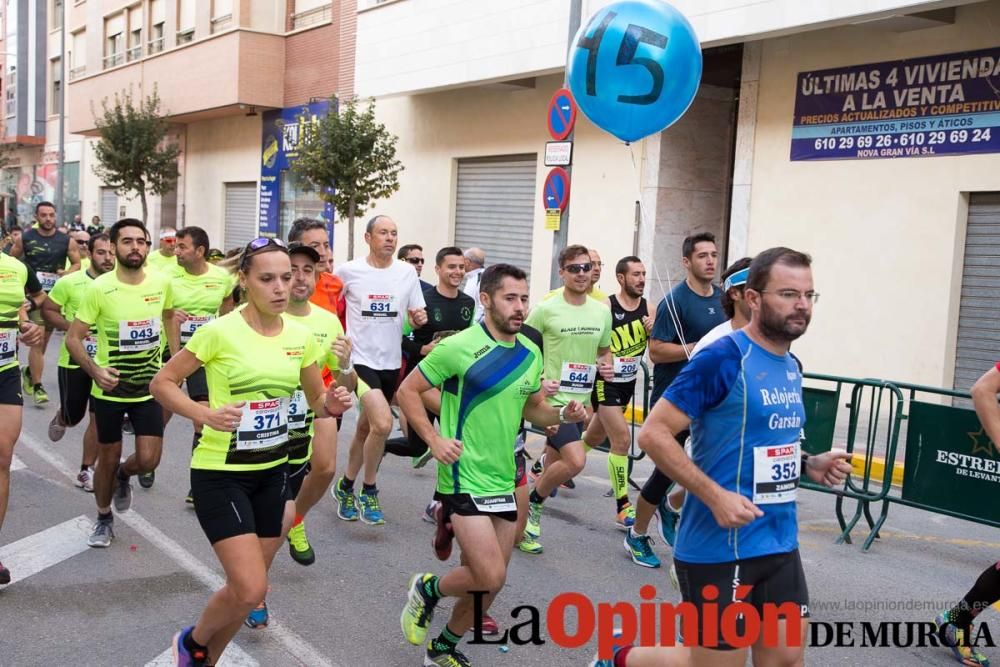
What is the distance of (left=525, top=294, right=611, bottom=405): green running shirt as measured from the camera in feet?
22.3

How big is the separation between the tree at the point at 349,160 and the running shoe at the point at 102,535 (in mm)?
13586

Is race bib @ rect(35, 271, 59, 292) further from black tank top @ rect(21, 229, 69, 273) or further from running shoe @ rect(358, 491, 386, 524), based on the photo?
running shoe @ rect(358, 491, 386, 524)

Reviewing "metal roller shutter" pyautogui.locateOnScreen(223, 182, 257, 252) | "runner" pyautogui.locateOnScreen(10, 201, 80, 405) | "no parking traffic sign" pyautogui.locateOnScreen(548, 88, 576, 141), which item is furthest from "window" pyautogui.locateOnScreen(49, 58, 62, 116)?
"no parking traffic sign" pyautogui.locateOnScreen(548, 88, 576, 141)

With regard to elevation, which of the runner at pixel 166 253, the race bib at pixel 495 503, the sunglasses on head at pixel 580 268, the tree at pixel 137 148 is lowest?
the race bib at pixel 495 503

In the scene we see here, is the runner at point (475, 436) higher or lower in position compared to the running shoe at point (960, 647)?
higher

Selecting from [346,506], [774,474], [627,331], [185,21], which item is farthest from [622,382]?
[185,21]

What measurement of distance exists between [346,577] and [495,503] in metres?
1.83

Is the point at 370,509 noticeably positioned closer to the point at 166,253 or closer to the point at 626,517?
the point at 626,517

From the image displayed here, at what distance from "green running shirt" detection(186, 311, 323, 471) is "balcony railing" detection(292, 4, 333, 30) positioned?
2073 centimetres

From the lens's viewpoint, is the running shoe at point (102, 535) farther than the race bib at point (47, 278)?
No

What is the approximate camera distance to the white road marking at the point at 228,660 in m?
4.59

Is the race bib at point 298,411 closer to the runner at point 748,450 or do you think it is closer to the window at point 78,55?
the runner at point 748,450

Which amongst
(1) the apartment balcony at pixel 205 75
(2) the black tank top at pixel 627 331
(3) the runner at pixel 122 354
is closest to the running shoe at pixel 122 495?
(3) the runner at pixel 122 354

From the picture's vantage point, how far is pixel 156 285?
6754 millimetres
